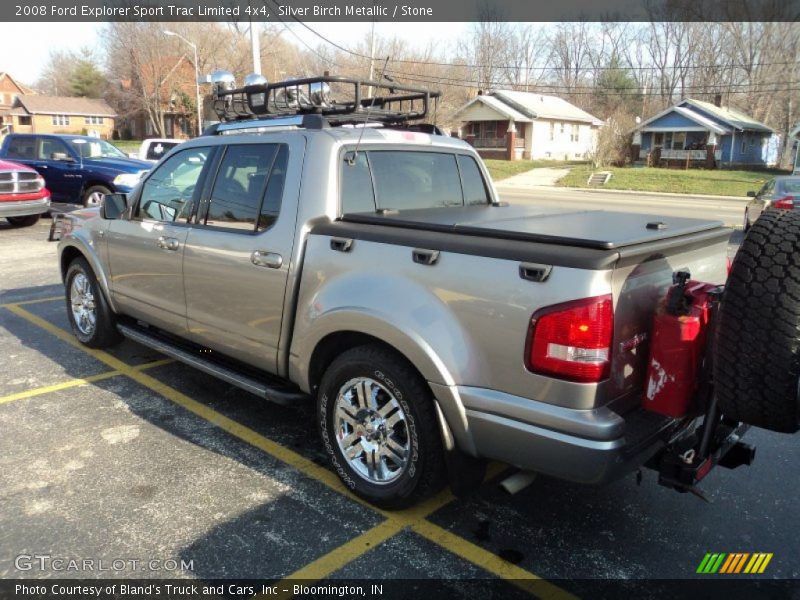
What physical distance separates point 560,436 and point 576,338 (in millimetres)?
403

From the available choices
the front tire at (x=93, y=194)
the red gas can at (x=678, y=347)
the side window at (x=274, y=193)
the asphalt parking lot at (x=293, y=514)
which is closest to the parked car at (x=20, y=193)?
the front tire at (x=93, y=194)

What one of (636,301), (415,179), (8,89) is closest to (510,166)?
(415,179)

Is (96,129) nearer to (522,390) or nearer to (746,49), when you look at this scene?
(746,49)

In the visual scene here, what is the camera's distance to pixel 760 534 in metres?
3.21

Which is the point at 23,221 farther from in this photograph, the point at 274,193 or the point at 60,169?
the point at 274,193

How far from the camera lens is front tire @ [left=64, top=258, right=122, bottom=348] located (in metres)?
5.51

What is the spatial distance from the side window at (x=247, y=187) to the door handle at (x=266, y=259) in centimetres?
17

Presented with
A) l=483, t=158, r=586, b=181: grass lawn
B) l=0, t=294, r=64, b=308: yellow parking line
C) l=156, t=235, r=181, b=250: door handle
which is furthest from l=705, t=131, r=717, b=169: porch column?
l=156, t=235, r=181, b=250: door handle

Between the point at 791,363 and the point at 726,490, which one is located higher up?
the point at 791,363

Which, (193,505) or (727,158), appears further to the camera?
(727,158)

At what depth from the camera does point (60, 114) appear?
73.2m

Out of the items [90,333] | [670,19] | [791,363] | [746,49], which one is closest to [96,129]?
[670,19]

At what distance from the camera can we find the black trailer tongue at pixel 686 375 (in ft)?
8.68

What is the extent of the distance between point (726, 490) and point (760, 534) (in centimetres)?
43
